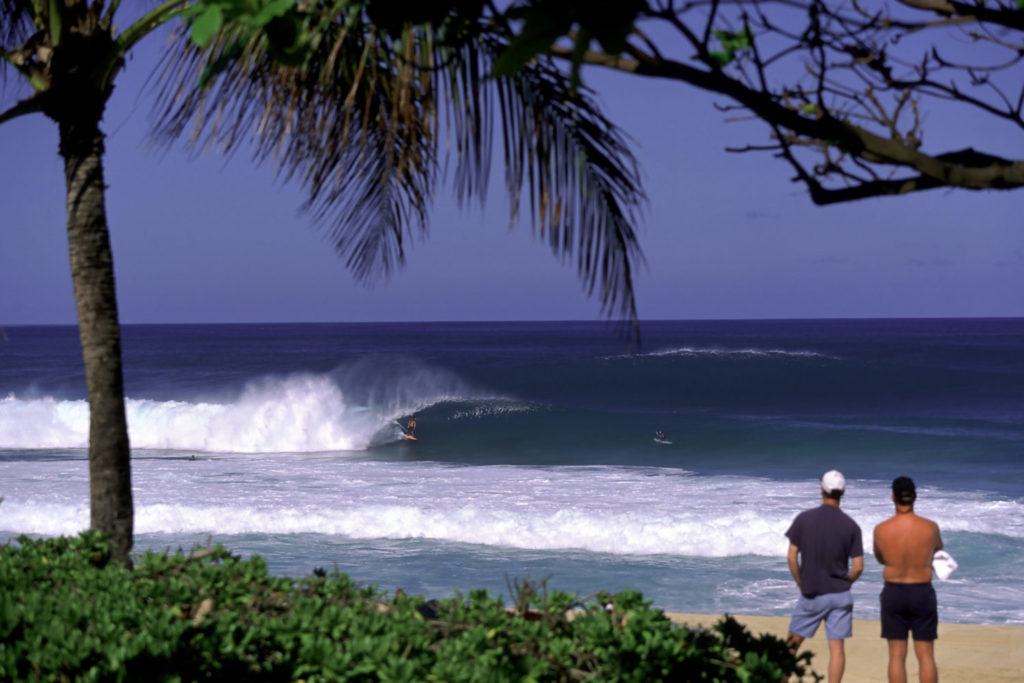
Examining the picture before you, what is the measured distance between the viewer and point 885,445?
1106 inches

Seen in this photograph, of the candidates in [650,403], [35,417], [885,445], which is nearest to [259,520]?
[885,445]

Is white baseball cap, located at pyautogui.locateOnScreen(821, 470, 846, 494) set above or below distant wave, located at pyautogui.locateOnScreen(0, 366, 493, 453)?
above

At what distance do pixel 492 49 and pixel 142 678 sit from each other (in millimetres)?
2789

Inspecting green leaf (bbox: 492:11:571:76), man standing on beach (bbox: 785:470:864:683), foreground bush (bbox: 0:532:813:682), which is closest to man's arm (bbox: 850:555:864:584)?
man standing on beach (bbox: 785:470:864:683)

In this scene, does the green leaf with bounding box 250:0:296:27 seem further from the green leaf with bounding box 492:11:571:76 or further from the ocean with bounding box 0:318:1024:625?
the ocean with bounding box 0:318:1024:625

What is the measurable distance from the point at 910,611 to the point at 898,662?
338mm

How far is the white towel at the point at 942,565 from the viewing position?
588 cm

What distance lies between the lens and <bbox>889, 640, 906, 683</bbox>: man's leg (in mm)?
6215

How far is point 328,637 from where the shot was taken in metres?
3.96

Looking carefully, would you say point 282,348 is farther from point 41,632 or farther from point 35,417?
point 41,632

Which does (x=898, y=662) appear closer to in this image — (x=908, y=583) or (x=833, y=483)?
(x=908, y=583)

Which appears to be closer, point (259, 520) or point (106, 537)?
point (106, 537)

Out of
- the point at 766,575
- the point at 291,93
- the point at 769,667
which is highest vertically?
the point at 291,93

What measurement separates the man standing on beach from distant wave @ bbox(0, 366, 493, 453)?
23598 millimetres
